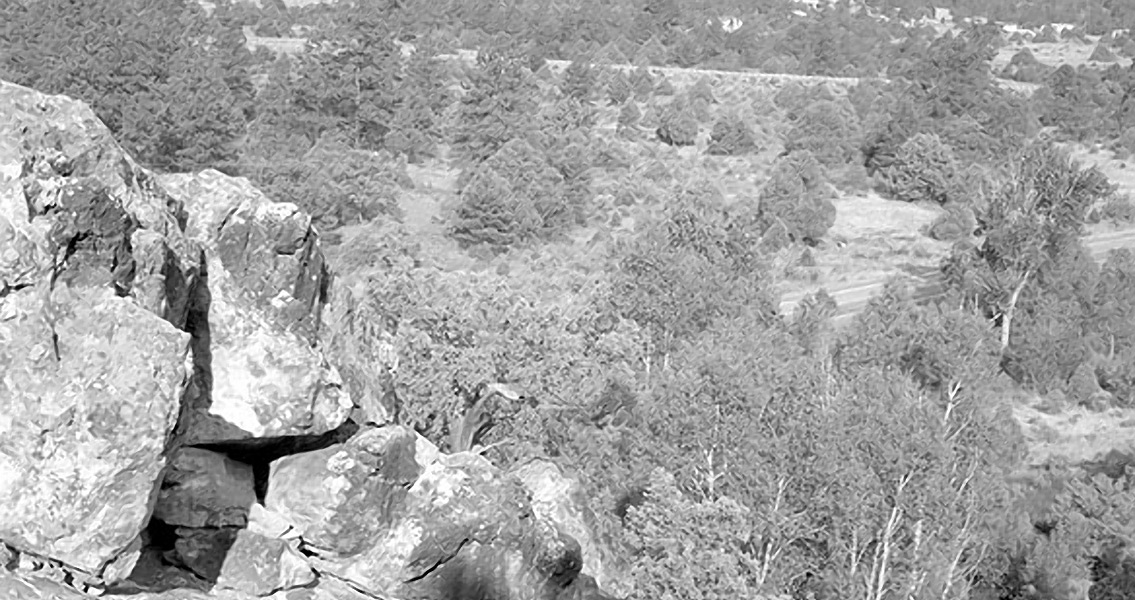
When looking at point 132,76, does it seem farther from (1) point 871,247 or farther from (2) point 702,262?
(1) point 871,247

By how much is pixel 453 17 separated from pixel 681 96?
3210cm

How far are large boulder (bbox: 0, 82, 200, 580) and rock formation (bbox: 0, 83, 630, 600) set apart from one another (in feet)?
0.06

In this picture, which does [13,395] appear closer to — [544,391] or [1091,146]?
[544,391]

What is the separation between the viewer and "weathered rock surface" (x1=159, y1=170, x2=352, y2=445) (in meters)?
13.9

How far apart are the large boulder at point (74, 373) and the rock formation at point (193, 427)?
0.02 metres

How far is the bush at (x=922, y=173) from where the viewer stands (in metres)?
69.6

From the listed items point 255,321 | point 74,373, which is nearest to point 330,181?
point 255,321

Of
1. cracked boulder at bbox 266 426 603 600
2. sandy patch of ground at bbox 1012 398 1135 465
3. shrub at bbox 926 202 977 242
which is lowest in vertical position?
shrub at bbox 926 202 977 242

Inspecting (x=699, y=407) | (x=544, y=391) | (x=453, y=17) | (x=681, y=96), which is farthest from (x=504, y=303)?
(x=453, y=17)

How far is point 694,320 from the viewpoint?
3588 cm

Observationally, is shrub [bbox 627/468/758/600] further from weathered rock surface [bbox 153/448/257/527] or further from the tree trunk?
the tree trunk

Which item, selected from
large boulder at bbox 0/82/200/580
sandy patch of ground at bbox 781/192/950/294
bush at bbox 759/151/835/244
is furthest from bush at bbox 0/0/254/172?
large boulder at bbox 0/82/200/580

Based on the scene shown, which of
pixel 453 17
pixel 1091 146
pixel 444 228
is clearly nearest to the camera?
pixel 444 228

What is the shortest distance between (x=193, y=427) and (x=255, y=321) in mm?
1567
